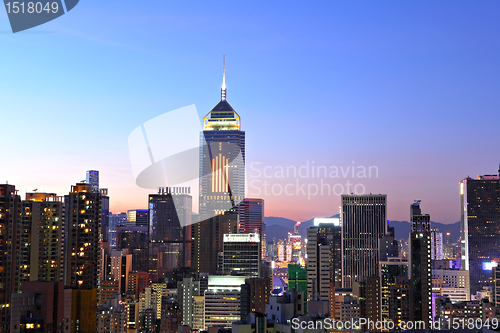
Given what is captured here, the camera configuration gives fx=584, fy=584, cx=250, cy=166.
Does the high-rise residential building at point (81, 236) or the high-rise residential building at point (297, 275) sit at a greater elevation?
the high-rise residential building at point (81, 236)

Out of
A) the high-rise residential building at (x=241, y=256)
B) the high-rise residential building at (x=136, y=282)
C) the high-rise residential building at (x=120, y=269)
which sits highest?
the high-rise residential building at (x=241, y=256)

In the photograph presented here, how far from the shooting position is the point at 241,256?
139 ft

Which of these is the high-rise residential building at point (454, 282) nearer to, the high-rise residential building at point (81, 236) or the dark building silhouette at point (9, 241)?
the high-rise residential building at point (81, 236)

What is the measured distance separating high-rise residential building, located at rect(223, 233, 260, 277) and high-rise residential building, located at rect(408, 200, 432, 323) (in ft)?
48.8

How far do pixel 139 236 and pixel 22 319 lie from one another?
185 ft

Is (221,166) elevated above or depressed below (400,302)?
above

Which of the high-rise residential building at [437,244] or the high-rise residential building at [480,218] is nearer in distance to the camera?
the high-rise residential building at [480,218]

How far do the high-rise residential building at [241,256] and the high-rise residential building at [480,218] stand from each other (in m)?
27.3

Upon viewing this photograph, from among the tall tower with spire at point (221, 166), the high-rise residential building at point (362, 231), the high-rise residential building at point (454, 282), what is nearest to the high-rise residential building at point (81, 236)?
the high-rise residential building at point (454, 282)

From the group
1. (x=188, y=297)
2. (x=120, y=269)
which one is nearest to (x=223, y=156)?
(x=120, y=269)

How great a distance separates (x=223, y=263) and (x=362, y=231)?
85.6 ft

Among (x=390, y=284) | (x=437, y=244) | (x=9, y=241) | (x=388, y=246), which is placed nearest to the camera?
(x=9, y=241)

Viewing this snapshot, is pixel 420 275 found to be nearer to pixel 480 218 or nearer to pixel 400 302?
pixel 400 302

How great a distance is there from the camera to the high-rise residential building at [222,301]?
33.9 metres
